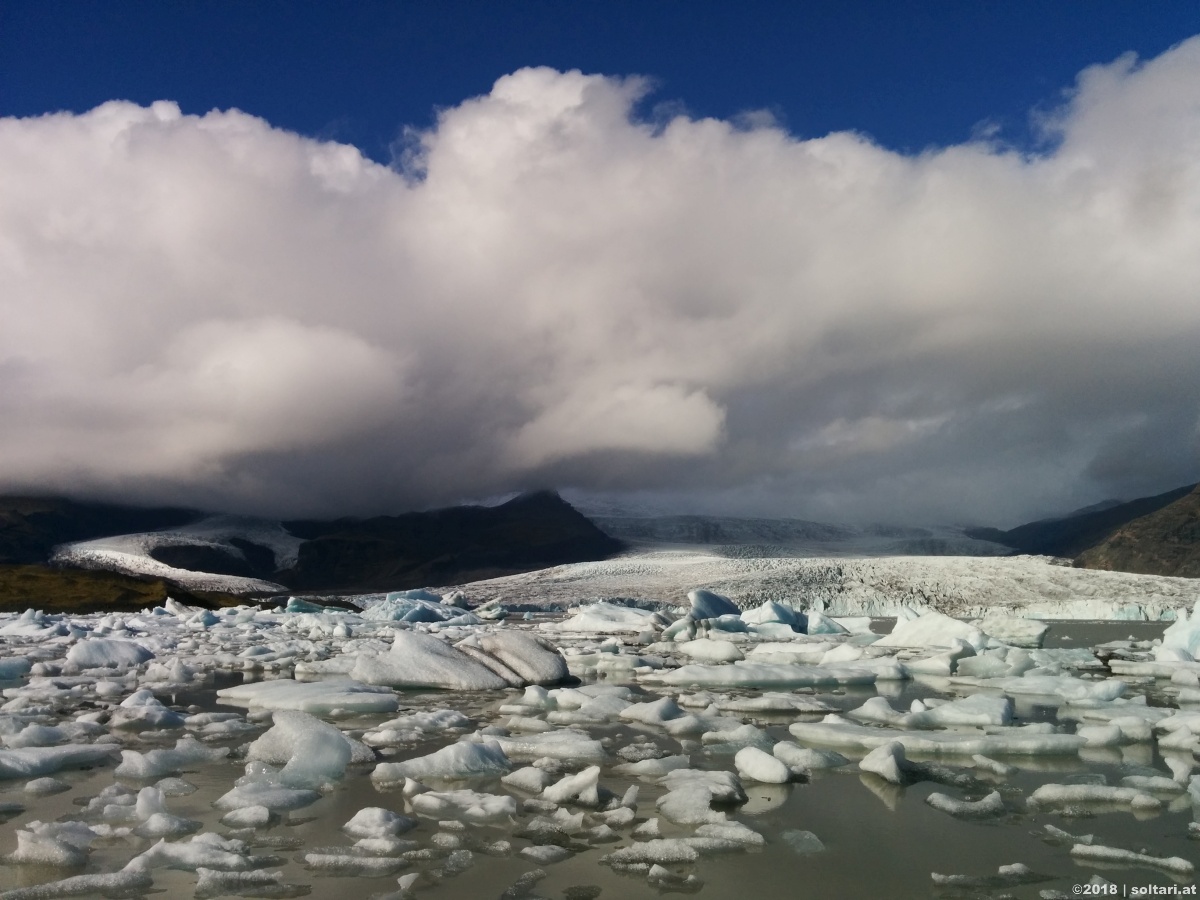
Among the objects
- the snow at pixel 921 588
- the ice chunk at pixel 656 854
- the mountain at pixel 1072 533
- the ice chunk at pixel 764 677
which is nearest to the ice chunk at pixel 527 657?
the ice chunk at pixel 764 677

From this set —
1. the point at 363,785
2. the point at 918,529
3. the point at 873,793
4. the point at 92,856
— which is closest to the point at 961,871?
the point at 873,793

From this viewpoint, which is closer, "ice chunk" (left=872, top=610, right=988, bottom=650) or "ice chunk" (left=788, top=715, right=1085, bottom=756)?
"ice chunk" (left=788, top=715, right=1085, bottom=756)

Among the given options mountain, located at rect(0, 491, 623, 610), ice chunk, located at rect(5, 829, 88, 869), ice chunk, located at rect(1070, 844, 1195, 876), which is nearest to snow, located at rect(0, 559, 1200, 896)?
ice chunk, located at rect(5, 829, 88, 869)

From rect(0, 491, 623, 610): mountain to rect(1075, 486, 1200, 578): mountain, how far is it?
5634 centimetres

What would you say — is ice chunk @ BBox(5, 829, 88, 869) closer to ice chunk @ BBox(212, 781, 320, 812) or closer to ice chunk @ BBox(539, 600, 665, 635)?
ice chunk @ BBox(212, 781, 320, 812)

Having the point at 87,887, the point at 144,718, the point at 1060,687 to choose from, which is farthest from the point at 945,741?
the point at 144,718

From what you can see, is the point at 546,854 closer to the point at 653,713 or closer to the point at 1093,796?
the point at 1093,796

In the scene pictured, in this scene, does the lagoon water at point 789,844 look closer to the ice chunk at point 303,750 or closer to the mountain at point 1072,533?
the ice chunk at point 303,750

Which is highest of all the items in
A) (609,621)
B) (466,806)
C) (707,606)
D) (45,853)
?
(45,853)

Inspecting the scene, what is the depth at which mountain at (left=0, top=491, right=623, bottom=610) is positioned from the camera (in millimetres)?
96438

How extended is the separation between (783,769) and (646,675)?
5.89 m

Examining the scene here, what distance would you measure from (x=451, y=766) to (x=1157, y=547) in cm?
10637

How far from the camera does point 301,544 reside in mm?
138125

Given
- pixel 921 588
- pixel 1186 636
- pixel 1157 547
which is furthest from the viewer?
pixel 1157 547
